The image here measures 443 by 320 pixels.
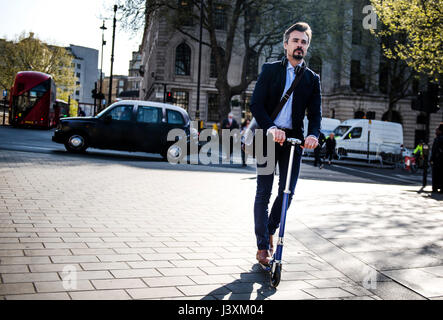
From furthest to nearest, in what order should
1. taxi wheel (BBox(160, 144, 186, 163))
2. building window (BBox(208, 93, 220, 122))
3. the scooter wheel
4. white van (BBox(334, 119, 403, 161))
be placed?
building window (BBox(208, 93, 220, 122)), white van (BBox(334, 119, 403, 161)), taxi wheel (BBox(160, 144, 186, 163)), the scooter wheel

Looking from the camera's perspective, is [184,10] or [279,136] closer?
[279,136]

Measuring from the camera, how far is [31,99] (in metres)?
29.0

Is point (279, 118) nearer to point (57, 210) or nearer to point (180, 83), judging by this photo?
point (57, 210)

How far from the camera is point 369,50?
4438 centimetres

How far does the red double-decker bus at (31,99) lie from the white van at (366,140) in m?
18.7

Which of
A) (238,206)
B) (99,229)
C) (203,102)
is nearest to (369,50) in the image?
(203,102)

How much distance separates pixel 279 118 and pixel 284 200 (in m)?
0.69

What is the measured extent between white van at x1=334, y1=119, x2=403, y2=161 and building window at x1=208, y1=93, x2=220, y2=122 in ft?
60.4

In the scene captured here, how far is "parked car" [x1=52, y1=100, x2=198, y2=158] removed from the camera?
14820 mm

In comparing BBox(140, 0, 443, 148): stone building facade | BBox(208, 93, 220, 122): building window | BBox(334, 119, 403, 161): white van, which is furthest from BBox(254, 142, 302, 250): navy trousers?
BBox(208, 93, 220, 122): building window

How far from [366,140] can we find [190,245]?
80.6 feet

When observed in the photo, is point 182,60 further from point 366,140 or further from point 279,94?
point 279,94
